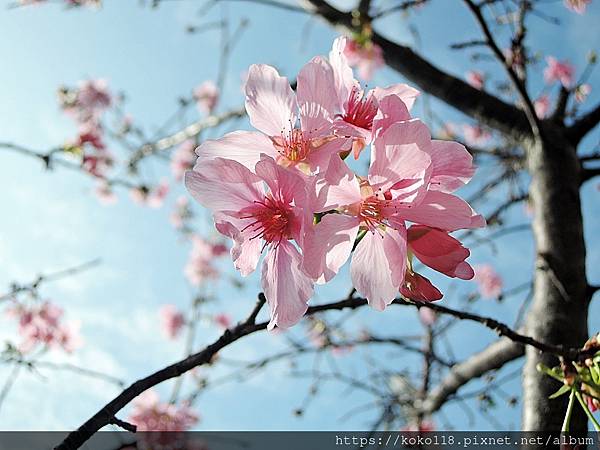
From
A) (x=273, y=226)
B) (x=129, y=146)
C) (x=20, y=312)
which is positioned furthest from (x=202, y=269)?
(x=273, y=226)

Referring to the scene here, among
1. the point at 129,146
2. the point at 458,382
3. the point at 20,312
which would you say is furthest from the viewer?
the point at 129,146

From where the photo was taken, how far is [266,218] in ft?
2.42

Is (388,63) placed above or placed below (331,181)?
above

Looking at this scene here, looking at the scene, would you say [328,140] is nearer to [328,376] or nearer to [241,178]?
[241,178]

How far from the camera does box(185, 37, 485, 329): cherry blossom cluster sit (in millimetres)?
659

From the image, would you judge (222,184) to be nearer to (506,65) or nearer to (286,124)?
(286,124)

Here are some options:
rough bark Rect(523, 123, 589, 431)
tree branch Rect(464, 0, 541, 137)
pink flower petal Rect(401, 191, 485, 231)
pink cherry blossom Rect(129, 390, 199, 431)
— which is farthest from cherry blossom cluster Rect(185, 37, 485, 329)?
pink cherry blossom Rect(129, 390, 199, 431)

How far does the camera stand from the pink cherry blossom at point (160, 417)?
2.29 m

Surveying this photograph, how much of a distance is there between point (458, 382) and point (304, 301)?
1790mm

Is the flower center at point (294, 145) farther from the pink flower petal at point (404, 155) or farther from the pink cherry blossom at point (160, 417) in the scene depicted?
the pink cherry blossom at point (160, 417)

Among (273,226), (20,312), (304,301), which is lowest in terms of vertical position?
(304,301)

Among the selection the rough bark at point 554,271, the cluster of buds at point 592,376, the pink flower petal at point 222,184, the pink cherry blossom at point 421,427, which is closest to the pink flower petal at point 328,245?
the pink flower petal at point 222,184

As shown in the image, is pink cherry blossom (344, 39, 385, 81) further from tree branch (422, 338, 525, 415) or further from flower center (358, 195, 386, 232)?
flower center (358, 195, 386, 232)

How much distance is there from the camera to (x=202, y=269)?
5.39 meters
